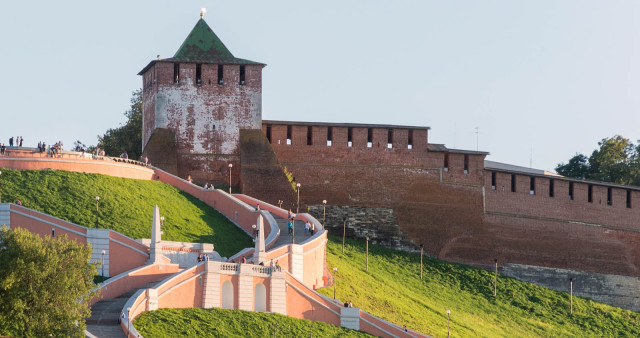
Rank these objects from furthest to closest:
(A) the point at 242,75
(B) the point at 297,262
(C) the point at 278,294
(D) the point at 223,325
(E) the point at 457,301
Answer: (A) the point at 242,75 < (E) the point at 457,301 < (B) the point at 297,262 < (C) the point at 278,294 < (D) the point at 223,325

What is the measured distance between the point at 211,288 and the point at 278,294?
2291 millimetres

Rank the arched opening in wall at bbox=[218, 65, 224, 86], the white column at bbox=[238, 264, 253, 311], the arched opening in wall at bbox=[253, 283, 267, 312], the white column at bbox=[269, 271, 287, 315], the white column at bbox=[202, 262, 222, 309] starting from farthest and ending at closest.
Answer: the arched opening in wall at bbox=[218, 65, 224, 86]
the white column at bbox=[269, 271, 287, 315]
the arched opening in wall at bbox=[253, 283, 267, 312]
the white column at bbox=[238, 264, 253, 311]
the white column at bbox=[202, 262, 222, 309]

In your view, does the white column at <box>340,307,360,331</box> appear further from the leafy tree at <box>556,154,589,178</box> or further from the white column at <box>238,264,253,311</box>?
the leafy tree at <box>556,154,589,178</box>

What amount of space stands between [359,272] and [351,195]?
685cm

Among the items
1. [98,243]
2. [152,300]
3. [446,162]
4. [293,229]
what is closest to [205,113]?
[446,162]

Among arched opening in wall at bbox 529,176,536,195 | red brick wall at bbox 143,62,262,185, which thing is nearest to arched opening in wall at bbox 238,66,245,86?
red brick wall at bbox 143,62,262,185

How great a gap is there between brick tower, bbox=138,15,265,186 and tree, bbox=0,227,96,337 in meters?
21.2

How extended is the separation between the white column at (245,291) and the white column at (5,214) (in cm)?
728

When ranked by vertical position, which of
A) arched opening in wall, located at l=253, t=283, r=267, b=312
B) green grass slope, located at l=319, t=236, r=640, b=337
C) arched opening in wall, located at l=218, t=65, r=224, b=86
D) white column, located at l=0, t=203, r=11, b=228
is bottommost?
green grass slope, located at l=319, t=236, r=640, b=337

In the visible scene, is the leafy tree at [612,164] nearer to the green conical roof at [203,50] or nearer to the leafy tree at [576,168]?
the leafy tree at [576,168]

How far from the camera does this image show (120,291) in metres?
39.6

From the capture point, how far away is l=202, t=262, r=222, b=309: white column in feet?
132

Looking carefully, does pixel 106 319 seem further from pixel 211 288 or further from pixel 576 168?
pixel 576 168

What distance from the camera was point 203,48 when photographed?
58344 millimetres
